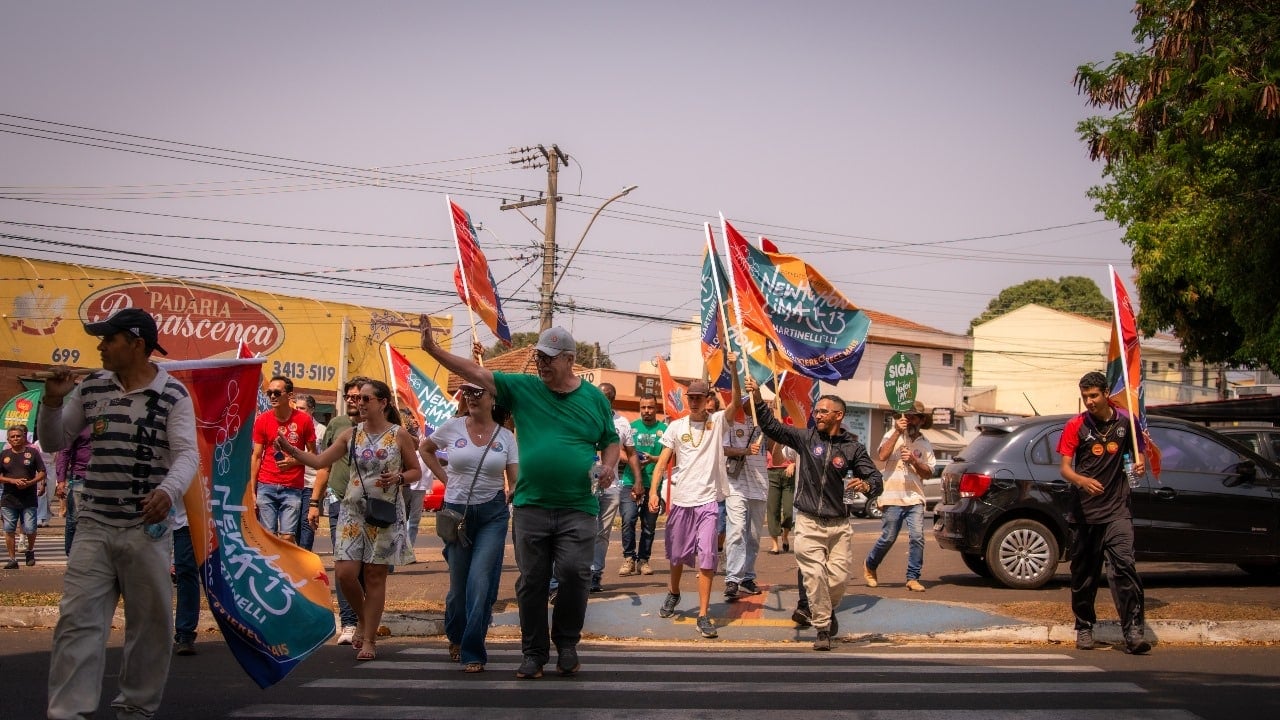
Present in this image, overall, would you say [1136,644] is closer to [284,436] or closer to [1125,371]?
[1125,371]

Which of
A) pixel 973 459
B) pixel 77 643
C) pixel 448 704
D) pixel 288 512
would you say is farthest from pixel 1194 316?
pixel 77 643

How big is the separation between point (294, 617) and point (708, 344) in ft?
24.3

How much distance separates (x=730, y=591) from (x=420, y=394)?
25.5ft

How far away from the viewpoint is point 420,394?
16906mm

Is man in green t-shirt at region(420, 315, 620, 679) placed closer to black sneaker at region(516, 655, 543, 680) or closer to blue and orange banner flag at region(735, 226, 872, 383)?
black sneaker at region(516, 655, 543, 680)

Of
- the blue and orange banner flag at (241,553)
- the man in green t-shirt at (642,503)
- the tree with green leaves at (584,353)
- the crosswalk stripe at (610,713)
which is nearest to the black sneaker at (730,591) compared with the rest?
the man in green t-shirt at (642,503)

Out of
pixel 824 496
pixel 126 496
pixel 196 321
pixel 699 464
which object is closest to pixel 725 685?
pixel 824 496

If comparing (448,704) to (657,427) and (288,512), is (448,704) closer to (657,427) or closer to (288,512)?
(288,512)

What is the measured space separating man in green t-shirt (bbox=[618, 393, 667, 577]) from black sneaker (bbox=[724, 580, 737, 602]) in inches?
88.5

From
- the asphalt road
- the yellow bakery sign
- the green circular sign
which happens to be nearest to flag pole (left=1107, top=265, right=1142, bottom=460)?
the asphalt road

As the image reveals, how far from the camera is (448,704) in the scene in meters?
6.18

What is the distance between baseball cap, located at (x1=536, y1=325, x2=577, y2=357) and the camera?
6.83 m

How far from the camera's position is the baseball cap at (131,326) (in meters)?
5.17

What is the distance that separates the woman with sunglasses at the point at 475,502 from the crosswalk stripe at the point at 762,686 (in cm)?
52
